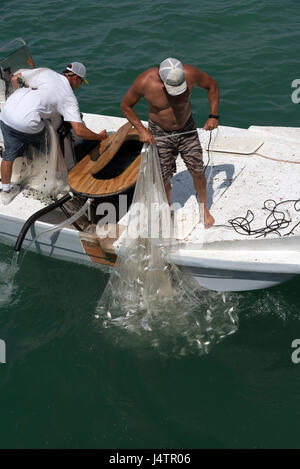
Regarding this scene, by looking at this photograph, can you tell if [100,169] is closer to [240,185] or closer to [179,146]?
[179,146]

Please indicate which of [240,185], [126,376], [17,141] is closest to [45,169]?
[17,141]

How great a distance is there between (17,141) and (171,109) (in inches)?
80.0

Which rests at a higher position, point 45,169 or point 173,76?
point 173,76

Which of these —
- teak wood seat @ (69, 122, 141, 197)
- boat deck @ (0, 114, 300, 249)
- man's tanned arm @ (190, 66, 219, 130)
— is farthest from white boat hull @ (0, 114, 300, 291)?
man's tanned arm @ (190, 66, 219, 130)

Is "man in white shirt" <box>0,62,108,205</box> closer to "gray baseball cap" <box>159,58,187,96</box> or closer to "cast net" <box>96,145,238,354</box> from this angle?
"cast net" <box>96,145,238,354</box>

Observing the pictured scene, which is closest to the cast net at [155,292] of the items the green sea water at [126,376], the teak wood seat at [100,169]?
the green sea water at [126,376]

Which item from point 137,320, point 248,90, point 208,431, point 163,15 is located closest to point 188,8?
point 163,15

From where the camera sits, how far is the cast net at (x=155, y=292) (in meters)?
5.14

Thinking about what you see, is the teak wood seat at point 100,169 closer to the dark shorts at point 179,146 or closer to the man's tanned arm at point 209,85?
the dark shorts at point 179,146

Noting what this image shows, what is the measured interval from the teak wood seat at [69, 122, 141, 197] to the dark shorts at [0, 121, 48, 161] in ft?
1.62

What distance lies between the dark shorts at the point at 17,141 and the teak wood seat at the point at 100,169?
1.62ft

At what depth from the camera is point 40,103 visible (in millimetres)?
5594

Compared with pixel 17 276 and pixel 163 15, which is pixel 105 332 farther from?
pixel 163 15

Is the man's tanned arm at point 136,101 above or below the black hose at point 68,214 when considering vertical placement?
above
